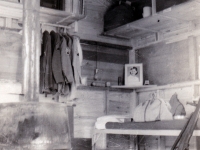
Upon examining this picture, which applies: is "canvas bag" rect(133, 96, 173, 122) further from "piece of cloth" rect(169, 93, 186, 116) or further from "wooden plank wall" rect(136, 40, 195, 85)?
"wooden plank wall" rect(136, 40, 195, 85)

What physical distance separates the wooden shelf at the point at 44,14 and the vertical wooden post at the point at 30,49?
223 centimetres

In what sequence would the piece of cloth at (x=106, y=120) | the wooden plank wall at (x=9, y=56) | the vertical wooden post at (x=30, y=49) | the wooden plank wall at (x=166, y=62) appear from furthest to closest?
the wooden plank wall at (x=166, y=62) → the piece of cloth at (x=106, y=120) → the wooden plank wall at (x=9, y=56) → the vertical wooden post at (x=30, y=49)

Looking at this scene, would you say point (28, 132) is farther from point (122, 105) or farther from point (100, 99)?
point (122, 105)

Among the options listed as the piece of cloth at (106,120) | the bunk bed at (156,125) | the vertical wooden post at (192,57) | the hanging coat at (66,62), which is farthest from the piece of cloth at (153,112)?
the hanging coat at (66,62)

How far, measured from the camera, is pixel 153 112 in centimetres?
376

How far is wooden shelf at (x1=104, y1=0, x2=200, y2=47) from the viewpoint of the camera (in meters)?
4.07

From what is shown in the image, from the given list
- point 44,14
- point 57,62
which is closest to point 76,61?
point 57,62

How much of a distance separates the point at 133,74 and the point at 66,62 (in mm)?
1245

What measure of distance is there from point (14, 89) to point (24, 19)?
7.79ft

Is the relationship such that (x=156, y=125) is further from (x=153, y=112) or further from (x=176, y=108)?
(x=176, y=108)

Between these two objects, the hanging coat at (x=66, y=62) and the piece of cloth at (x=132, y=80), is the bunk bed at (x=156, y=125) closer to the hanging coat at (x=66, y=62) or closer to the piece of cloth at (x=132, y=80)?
the piece of cloth at (x=132, y=80)

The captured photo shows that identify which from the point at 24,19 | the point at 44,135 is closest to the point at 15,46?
the point at 24,19

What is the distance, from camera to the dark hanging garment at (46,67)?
409cm

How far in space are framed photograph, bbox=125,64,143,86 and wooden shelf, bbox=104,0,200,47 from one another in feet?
1.49
